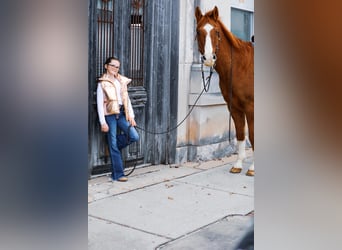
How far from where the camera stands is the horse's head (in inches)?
286

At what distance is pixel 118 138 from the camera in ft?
23.5

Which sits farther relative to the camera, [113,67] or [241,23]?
[241,23]

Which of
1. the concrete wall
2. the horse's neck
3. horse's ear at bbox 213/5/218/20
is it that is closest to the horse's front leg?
the concrete wall

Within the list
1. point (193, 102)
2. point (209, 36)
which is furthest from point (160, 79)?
point (209, 36)

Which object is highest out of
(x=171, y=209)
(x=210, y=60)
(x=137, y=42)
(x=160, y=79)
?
(x=137, y=42)

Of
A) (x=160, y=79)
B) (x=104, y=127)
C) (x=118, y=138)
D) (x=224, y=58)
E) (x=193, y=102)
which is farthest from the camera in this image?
(x=193, y=102)

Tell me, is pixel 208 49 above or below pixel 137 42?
below

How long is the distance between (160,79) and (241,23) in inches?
106

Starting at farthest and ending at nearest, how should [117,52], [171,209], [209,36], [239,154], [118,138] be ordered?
[239,154] < [117,52] < [209,36] < [118,138] < [171,209]

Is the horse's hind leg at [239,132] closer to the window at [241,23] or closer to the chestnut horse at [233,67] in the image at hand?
the chestnut horse at [233,67]

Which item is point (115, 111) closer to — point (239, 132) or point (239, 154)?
point (239, 132)

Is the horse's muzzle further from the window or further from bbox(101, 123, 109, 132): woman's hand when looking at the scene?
the window
